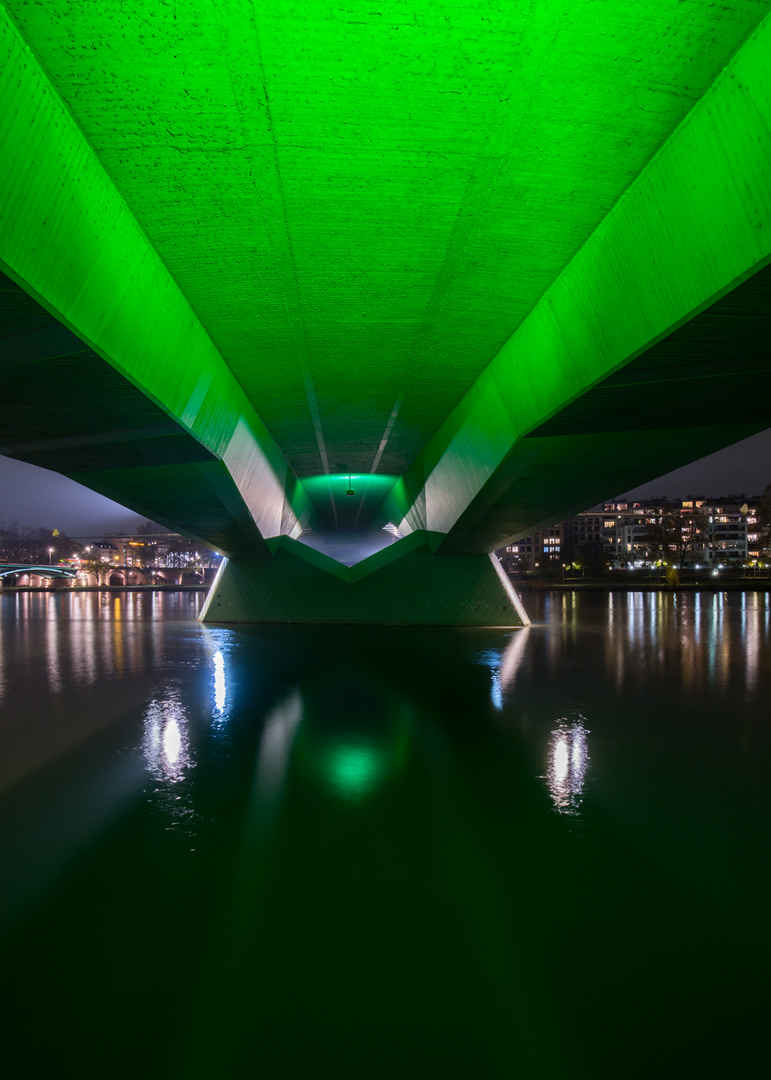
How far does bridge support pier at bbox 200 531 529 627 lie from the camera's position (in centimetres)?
2377

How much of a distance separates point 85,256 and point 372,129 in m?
3.18

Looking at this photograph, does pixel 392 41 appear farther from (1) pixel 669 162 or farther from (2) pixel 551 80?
(1) pixel 669 162

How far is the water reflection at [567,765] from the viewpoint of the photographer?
18.6ft

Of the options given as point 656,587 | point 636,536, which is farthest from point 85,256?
point 636,536

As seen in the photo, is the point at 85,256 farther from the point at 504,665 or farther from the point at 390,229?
the point at 504,665

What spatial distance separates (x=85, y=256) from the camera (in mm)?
6879

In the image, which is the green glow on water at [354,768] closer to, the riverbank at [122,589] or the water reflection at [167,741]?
the water reflection at [167,741]

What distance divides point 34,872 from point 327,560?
770 inches

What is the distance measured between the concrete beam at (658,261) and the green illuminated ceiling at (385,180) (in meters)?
0.03

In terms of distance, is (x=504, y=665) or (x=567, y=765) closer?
(x=567, y=765)

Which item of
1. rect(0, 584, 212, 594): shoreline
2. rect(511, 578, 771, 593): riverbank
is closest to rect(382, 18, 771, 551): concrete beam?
rect(511, 578, 771, 593): riverbank

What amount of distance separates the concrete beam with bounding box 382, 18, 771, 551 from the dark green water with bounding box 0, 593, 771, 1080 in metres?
4.80

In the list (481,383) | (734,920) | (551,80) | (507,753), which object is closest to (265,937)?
(734,920)

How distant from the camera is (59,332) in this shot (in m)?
7.04
